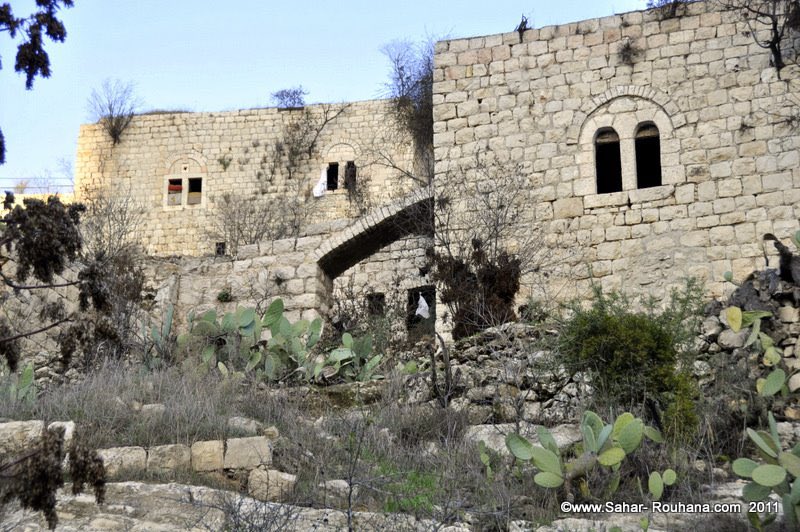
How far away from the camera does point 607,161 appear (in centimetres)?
1457

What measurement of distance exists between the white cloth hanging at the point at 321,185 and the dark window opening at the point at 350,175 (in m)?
0.45

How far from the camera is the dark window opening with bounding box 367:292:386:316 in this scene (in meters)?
14.7

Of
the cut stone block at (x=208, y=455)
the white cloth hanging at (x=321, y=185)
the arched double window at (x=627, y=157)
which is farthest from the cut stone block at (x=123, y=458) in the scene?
the white cloth hanging at (x=321, y=185)

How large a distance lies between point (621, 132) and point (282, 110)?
11.2 m

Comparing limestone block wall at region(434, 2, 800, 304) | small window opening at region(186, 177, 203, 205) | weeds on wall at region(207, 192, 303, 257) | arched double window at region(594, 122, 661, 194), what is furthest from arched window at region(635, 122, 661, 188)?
small window opening at region(186, 177, 203, 205)

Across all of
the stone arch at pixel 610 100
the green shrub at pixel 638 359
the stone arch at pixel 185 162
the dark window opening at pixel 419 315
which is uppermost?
the stone arch at pixel 185 162

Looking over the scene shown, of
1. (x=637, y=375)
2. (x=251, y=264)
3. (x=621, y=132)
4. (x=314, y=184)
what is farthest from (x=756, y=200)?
(x=314, y=184)

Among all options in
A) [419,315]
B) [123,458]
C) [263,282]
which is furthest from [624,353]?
[419,315]

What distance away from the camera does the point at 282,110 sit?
23.0 metres

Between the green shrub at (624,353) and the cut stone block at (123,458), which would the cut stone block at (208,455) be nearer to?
the cut stone block at (123,458)

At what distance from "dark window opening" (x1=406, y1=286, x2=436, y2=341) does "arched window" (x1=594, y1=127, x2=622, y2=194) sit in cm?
278

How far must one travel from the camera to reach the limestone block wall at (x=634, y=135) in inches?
495

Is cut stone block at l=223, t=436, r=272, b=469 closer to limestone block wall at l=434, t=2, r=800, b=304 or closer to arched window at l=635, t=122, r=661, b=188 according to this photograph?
limestone block wall at l=434, t=2, r=800, b=304

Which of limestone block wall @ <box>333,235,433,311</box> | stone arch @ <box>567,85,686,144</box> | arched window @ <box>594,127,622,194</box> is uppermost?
stone arch @ <box>567,85,686,144</box>
